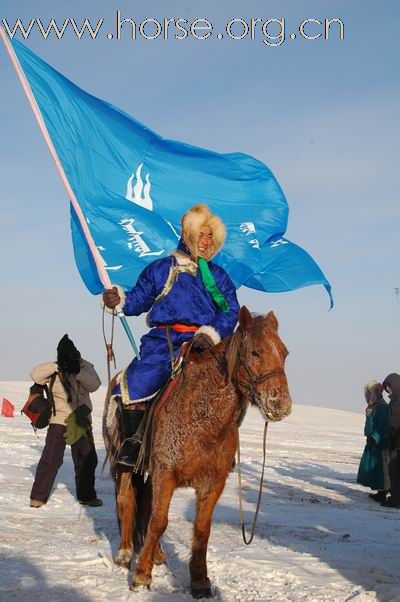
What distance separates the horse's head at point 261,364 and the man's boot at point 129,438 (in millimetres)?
1275

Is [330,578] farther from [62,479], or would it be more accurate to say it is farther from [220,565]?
[62,479]

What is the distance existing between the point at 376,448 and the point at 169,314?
326 inches

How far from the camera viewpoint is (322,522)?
9.49 meters

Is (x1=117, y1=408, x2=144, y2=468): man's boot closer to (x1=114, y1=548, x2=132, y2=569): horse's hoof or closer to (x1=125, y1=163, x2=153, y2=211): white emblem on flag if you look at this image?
(x1=114, y1=548, x2=132, y2=569): horse's hoof

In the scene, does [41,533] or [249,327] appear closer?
[249,327]

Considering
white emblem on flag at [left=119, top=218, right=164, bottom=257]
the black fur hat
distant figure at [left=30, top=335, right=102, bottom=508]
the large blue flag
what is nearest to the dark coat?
the large blue flag

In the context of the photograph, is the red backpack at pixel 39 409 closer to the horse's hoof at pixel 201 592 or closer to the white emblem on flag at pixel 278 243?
the white emblem on flag at pixel 278 243

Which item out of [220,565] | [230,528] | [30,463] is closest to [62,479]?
[30,463]

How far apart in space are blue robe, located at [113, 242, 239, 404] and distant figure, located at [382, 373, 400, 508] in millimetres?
6713

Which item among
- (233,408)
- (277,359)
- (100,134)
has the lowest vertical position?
(233,408)

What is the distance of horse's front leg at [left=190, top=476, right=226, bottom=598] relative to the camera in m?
5.66

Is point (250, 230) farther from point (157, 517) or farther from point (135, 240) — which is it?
point (157, 517)

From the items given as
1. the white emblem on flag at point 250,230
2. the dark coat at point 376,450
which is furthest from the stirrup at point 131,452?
the dark coat at point 376,450

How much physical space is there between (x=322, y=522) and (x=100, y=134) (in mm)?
6491
